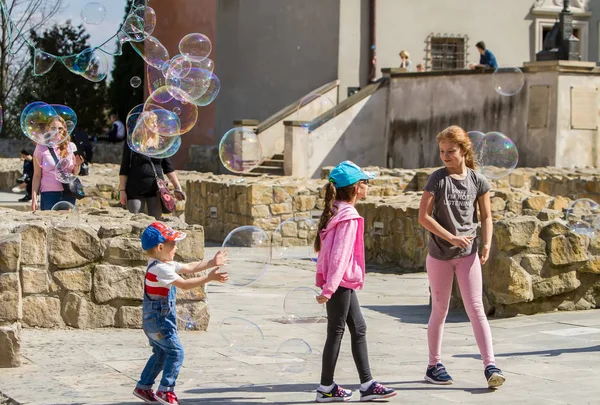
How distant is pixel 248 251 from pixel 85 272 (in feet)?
3.89

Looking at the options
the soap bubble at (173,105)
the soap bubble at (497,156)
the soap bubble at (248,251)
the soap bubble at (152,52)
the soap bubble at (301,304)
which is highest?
the soap bubble at (152,52)

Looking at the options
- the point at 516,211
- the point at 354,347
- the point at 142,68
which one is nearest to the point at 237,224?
the point at 516,211

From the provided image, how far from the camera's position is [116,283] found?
822 centimetres

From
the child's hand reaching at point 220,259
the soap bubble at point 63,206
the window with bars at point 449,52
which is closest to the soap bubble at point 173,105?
the soap bubble at point 63,206

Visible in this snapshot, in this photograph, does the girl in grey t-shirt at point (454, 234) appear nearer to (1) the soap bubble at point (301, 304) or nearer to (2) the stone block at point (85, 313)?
(1) the soap bubble at point (301, 304)

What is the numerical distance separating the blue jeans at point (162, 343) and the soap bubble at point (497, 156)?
737cm

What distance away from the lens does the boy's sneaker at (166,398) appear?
6.09 meters

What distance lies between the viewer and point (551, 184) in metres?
19.3

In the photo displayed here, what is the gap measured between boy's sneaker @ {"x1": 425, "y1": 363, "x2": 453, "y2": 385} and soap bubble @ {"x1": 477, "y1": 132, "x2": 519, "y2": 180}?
6439 mm

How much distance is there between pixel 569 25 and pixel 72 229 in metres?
15.7

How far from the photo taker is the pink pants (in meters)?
6.80

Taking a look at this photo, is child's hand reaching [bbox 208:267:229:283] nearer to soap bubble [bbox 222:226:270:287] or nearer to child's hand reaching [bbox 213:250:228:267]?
child's hand reaching [bbox 213:250:228:267]

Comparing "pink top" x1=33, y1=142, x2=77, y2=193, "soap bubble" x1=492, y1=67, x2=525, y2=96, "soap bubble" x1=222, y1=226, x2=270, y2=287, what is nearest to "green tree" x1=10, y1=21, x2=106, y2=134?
"soap bubble" x1=492, y1=67, x2=525, y2=96

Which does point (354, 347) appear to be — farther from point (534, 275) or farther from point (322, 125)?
point (322, 125)
